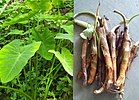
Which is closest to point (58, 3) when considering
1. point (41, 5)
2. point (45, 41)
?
point (41, 5)

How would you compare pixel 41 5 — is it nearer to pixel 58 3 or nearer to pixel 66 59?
pixel 58 3

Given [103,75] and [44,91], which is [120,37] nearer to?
[103,75]

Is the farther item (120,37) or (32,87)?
(32,87)

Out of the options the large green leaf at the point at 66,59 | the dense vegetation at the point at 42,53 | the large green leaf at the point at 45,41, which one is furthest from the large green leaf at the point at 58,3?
the large green leaf at the point at 66,59

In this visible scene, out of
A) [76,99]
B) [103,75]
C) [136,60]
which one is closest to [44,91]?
[76,99]

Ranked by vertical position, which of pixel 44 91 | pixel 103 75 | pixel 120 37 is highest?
pixel 120 37

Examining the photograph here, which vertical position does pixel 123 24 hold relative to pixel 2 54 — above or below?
above
